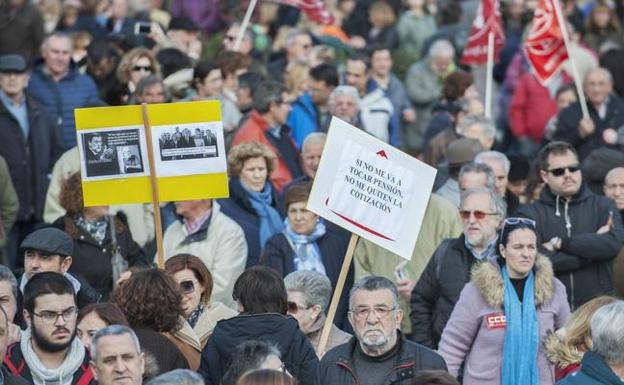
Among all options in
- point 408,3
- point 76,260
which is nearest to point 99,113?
point 76,260

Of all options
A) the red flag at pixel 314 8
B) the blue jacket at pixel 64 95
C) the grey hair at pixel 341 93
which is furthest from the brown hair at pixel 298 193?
the red flag at pixel 314 8

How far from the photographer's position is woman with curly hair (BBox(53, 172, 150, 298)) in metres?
13.2

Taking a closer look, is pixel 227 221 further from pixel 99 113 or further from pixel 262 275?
pixel 262 275

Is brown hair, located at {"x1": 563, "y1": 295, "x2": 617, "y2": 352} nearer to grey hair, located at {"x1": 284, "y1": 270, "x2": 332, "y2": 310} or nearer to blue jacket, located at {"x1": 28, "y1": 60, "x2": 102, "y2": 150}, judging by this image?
grey hair, located at {"x1": 284, "y1": 270, "x2": 332, "y2": 310}

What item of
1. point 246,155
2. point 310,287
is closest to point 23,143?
point 246,155

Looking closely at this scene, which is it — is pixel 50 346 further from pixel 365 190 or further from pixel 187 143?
pixel 187 143

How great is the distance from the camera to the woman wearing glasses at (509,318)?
11.1m

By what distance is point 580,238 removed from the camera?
13.2m

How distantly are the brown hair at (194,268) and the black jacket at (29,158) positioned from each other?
459 centimetres

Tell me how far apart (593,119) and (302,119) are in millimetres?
2816

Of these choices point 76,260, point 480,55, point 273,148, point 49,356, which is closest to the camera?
point 49,356

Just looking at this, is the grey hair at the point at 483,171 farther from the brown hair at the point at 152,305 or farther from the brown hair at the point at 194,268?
the brown hair at the point at 152,305

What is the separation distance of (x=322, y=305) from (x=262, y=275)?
1.15 metres

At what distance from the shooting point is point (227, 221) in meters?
13.6
